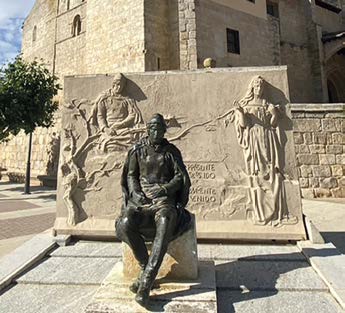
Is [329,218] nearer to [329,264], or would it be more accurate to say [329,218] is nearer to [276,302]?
[329,264]

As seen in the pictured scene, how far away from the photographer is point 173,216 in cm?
237

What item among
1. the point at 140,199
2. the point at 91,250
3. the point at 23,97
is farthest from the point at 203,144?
the point at 23,97

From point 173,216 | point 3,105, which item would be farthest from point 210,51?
point 173,216

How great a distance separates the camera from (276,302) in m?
2.45

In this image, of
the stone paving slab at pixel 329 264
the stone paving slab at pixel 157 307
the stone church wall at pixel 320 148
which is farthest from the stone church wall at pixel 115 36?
the stone paving slab at pixel 157 307

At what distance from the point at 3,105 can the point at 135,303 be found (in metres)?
11.3

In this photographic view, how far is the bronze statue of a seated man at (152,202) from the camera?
7.36ft

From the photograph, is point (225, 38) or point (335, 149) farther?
point (225, 38)

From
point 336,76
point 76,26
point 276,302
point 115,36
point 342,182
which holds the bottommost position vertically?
point 276,302

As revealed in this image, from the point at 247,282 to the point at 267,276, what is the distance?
29 cm

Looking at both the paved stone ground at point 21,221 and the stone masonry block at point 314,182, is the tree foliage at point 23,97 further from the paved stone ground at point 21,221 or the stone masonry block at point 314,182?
the stone masonry block at point 314,182

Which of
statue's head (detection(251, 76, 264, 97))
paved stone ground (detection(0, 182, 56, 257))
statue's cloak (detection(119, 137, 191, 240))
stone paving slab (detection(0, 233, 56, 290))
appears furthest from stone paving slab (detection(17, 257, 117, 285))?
statue's head (detection(251, 76, 264, 97))

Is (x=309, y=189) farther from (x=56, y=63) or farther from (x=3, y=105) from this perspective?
(x=56, y=63)

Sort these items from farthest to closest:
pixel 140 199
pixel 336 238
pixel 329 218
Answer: pixel 329 218, pixel 336 238, pixel 140 199
